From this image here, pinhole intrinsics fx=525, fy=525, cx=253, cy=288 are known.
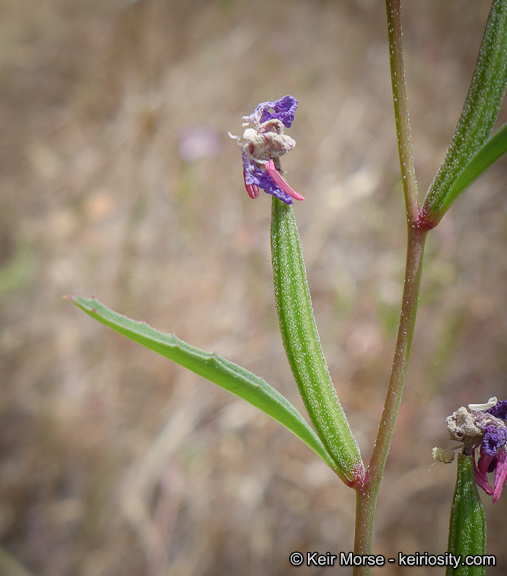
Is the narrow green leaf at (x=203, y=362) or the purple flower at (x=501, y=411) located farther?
the purple flower at (x=501, y=411)

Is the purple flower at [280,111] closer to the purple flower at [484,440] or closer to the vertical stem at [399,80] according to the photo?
the vertical stem at [399,80]

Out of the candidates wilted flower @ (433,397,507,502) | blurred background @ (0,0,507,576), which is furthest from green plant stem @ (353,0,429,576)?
blurred background @ (0,0,507,576)

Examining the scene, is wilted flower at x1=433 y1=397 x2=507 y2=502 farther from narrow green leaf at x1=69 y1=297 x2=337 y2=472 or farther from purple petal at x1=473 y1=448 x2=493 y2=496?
narrow green leaf at x1=69 y1=297 x2=337 y2=472

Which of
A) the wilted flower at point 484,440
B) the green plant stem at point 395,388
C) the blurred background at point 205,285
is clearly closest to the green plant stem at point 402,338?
the green plant stem at point 395,388

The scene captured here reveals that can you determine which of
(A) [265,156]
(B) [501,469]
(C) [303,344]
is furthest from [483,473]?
(A) [265,156]

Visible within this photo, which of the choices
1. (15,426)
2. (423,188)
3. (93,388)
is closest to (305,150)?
(423,188)

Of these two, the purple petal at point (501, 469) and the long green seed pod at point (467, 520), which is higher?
the purple petal at point (501, 469)
